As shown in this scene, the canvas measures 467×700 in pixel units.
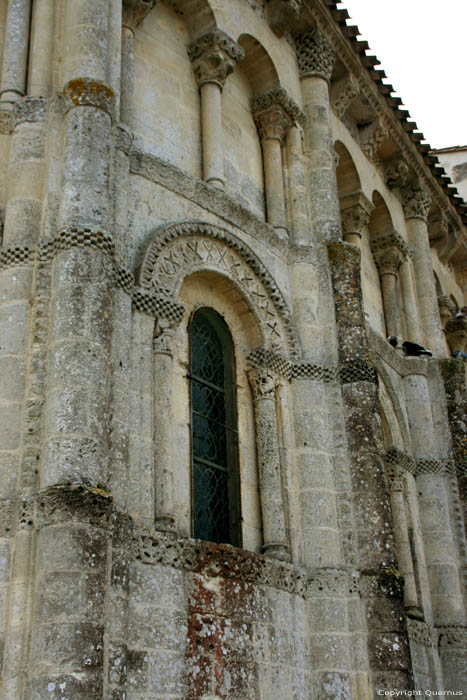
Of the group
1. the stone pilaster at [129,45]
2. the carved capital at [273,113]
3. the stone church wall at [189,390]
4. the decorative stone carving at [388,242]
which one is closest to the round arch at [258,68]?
the stone church wall at [189,390]

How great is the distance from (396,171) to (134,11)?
8312mm

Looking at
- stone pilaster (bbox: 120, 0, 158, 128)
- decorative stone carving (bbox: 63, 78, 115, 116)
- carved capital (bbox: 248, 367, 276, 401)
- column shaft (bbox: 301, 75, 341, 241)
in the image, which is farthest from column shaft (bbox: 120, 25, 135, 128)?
column shaft (bbox: 301, 75, 341, 241)

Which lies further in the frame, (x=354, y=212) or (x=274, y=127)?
(x=354, y=212)

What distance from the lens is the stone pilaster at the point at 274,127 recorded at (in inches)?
505

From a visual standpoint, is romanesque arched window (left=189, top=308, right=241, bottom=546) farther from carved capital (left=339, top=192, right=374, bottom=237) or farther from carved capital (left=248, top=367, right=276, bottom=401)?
carved capital (left=339, top=192, right=374, bottom=237)

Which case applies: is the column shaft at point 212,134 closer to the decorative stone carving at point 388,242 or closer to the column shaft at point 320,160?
the column shaft at point 320,160

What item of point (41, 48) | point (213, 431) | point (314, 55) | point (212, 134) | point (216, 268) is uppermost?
point (314, 55)

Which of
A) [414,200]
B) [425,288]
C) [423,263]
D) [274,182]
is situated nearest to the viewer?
[274,182]

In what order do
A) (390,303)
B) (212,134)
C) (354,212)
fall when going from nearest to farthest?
(212,134) < (354,212) < (390,303)

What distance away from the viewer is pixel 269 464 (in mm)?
10570

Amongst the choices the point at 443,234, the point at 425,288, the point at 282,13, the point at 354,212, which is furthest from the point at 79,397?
the point at 443,234

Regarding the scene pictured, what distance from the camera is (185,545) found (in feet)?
28.2

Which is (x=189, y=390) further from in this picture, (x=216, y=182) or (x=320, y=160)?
(x=320, y=160)

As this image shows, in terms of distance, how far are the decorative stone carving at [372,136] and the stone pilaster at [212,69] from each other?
16.8 feet
